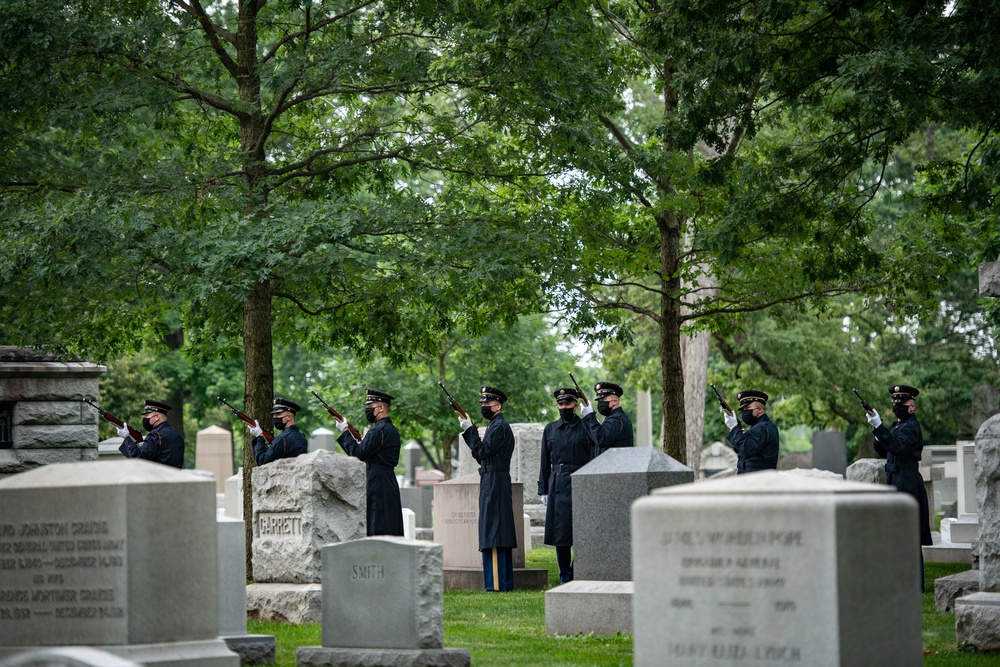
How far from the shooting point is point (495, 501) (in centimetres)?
1448

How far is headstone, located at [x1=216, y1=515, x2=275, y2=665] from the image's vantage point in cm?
880

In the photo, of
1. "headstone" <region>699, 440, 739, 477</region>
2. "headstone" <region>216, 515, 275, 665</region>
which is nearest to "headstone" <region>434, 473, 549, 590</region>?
"headstone" <region>216, 515, 275, 665</region>

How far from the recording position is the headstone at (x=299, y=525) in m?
11.6

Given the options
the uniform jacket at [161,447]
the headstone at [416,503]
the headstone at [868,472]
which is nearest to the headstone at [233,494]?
the headstone at [416,503]

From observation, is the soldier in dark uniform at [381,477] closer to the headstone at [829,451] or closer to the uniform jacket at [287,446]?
the uniform jacket at [287,446]

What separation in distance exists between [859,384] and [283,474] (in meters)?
20.9

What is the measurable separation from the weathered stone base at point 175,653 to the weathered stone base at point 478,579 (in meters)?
8.52

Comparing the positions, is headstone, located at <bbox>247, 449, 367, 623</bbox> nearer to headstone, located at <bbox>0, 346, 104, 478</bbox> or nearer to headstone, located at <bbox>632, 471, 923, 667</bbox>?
headstone, located at <bbox>0, 346, 104, 478</bbox>

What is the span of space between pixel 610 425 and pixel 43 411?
6.00 metres

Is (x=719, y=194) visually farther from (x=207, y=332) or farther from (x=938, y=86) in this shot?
(x=207, y=332)

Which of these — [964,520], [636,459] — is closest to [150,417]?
[636,459]

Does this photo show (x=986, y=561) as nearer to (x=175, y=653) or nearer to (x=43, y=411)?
(x=175, y=653)

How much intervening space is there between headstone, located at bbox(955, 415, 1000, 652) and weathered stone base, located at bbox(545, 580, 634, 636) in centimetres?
243

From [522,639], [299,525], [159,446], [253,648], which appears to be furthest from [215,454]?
[253,648]
